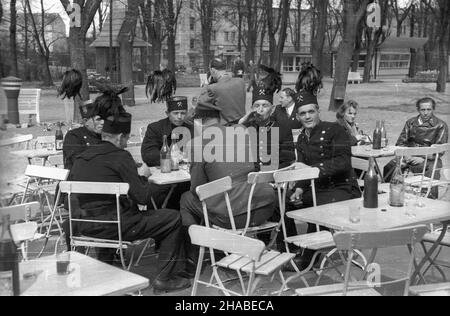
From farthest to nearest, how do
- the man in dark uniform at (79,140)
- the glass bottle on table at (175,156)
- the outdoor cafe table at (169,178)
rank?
1. the glass bottle on table at (175,156)
2. the man in dark uniform at (79,140)
3. the outdoor cafe table at (169,178)

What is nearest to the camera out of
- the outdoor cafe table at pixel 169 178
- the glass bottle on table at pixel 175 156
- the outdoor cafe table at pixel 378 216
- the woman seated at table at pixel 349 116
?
the outdoor cafe table at pixel 378 216

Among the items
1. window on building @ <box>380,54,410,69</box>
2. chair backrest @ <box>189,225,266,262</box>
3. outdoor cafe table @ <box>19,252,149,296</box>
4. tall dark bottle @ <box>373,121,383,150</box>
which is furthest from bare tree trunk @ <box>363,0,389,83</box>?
outdoor cafe table @ <box>19,252,149,296</box>

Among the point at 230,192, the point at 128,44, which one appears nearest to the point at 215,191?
the point at 230,192

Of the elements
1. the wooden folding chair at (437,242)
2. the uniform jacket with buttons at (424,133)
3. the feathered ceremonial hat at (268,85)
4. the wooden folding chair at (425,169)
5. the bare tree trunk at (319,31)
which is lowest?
the wooden folding chair at (437,242)

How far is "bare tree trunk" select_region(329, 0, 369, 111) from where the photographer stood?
5539 mm

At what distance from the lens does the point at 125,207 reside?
3.69 meters

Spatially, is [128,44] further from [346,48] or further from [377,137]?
[377,137]

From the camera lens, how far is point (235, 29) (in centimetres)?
571

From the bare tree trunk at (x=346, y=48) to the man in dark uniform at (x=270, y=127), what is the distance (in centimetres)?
→ 136

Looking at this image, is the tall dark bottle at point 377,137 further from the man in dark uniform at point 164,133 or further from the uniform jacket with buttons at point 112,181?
the uniform jacket with buttons at point 112,181

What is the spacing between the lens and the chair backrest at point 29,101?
3870mm

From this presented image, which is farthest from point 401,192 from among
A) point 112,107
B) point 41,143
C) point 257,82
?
point 41,143

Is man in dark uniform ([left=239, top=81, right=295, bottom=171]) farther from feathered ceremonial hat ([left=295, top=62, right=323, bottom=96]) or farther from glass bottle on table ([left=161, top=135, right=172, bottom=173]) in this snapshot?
feathered ceremonial hat ([left=295, top=62, right=323, bottom=96])

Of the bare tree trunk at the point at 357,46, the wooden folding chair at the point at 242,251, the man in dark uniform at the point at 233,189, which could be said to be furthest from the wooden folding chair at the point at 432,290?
the bare tree trunk at the point at 357,46
